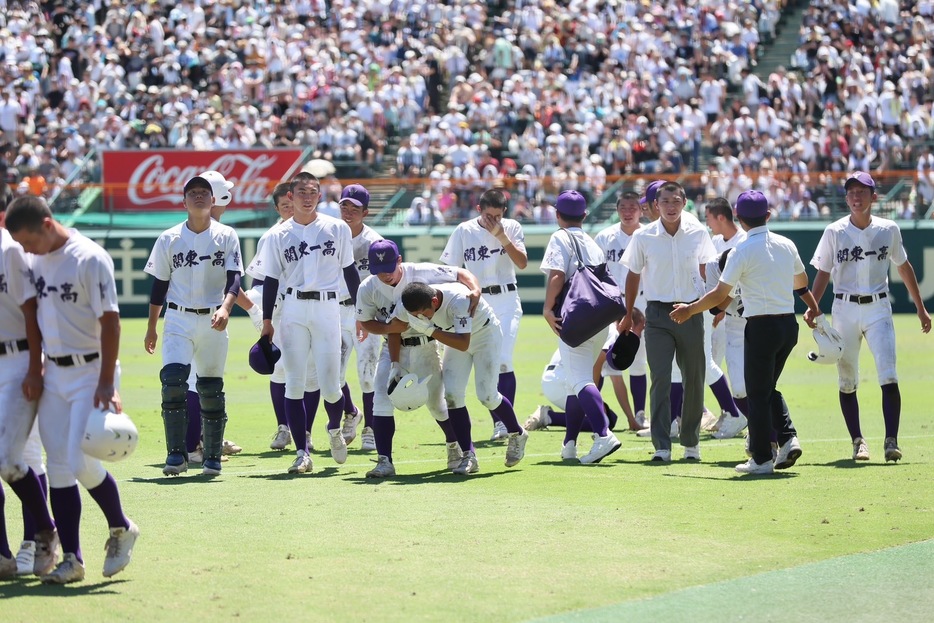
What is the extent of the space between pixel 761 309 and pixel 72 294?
4979 mm

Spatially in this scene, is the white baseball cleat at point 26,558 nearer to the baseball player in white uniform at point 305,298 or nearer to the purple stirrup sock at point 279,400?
the baseball player in white uniform at point 305,298

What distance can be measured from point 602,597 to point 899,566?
1710mm

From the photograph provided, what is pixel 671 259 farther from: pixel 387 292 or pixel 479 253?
pixel 479 253

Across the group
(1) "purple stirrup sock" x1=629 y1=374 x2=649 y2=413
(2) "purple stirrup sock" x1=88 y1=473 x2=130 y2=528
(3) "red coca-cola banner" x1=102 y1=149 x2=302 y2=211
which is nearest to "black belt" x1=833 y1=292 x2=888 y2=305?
(1) "purple stirrup sock" x1=629 y1=374 x2=649 y2=413

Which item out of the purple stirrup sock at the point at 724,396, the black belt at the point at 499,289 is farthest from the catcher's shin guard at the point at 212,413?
the purple stirrup sock at the point at 724,396

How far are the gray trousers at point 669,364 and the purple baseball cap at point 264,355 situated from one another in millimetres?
2971

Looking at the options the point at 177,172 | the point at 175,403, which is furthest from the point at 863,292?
the point at 177,172

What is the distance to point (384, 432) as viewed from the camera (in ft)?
32.6

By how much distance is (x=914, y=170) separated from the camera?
89.1 ft

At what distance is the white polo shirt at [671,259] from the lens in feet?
34.6

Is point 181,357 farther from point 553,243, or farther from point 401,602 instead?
point 401,602

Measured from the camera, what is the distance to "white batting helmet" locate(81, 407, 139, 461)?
21.1 feet

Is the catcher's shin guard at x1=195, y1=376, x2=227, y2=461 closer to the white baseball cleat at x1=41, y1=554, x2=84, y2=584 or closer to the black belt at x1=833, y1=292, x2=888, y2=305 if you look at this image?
the white baseball cleat at x1=41, y1=554, x2=84, y2=584

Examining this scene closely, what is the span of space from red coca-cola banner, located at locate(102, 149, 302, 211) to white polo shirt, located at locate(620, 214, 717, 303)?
741 inches
